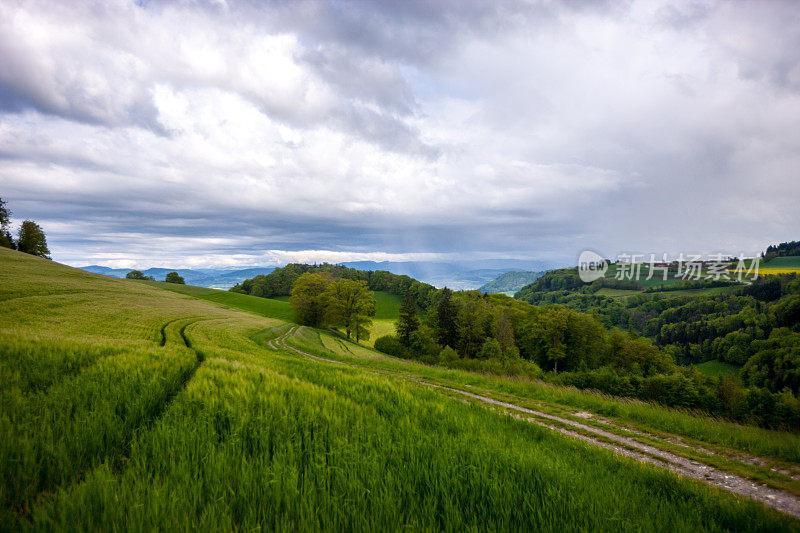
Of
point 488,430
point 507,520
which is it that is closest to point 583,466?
point 488,430

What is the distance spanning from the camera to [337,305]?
192 ft

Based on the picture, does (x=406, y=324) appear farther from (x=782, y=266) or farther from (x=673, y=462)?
(x=782, y=266)

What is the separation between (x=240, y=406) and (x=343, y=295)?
57.7 metres

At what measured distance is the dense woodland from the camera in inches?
1348

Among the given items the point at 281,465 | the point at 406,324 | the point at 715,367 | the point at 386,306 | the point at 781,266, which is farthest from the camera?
the point at 781,266

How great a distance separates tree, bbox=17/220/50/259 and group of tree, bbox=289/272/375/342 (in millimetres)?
70568

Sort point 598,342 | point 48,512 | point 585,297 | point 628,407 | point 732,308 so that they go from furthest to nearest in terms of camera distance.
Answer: point 585,297 → point 732,308 → point 598,342 → point 628,407 → point 48,512

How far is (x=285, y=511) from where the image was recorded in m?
2.00

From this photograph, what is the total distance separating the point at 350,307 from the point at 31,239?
280 feet

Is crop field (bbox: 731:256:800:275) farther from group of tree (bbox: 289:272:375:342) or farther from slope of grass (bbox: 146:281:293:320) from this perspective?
slope of grass (bbox: 146:281:293:320)

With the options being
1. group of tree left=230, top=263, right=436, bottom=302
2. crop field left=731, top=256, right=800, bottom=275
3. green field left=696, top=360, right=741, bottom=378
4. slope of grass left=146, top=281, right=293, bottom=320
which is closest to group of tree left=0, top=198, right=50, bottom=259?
slope of grass left=146, top=281, right=293, bottom=320

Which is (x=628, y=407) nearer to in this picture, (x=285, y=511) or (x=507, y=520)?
(x=507, y=520)

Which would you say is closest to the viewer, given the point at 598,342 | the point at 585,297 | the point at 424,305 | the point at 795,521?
the point at 795,521

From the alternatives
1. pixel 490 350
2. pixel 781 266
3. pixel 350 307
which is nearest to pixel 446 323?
pixel 490 350
